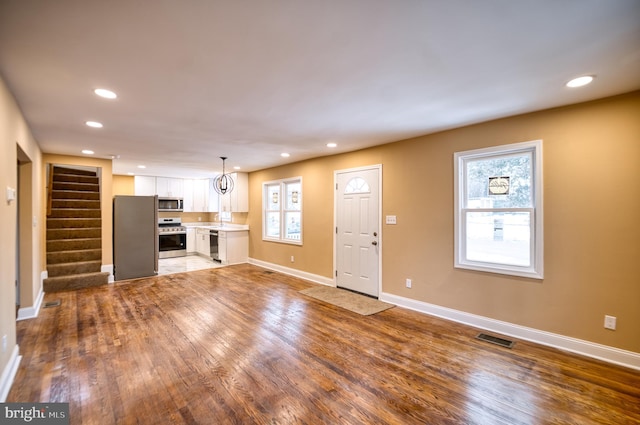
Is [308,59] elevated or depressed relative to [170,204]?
elevated

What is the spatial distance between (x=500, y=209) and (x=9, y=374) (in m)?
4.90

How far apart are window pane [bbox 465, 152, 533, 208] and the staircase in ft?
21.3

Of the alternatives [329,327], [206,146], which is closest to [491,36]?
[329,327]

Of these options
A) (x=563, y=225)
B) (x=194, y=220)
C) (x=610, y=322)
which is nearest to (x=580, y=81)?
(x=563, y=225)

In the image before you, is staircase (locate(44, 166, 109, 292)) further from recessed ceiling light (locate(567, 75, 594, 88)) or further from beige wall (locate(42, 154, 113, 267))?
recessed ceiling light (locate(567, 75, 594, 88))

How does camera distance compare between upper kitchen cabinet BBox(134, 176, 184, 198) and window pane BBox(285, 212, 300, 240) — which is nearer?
window pane BBox(285, 212, 300, 240)

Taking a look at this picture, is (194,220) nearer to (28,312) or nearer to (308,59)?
(28,312)

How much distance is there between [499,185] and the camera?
11.1ft

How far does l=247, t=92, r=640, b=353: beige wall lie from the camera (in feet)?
8.58

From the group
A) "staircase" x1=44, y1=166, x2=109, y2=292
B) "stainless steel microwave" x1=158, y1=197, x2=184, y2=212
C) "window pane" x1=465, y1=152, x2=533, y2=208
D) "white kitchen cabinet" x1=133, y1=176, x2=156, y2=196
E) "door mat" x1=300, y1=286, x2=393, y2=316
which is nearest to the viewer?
"window pane" x1=465, y1=152, x2=533, y2=208

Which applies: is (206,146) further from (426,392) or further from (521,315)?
(521,315)

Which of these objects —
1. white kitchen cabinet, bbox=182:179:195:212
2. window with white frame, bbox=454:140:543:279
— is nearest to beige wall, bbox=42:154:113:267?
white kitchen cabinet, bbox=182:179:195:212

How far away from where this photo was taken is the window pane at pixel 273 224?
6882 mm

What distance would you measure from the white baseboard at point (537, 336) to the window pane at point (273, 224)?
12.0 ft
